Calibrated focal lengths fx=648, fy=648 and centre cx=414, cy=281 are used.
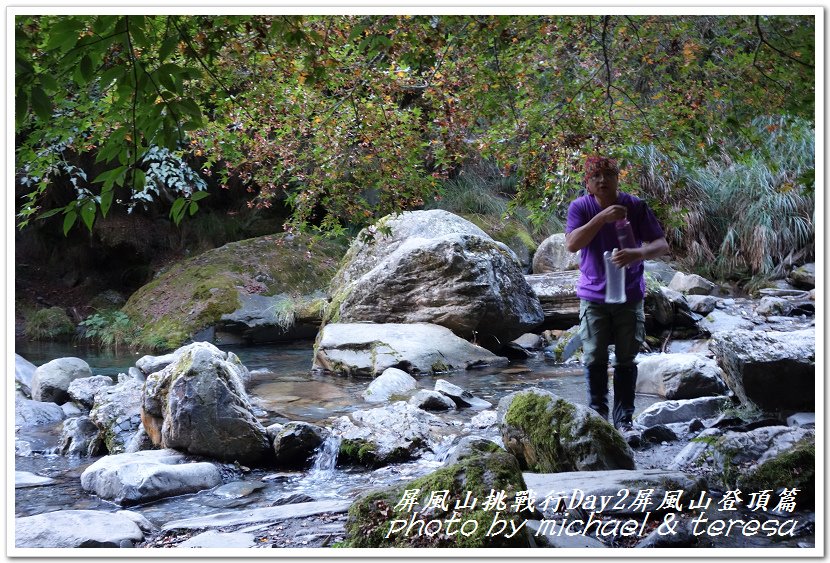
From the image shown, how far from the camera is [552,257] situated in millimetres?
7898

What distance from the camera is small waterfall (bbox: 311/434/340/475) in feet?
9.94

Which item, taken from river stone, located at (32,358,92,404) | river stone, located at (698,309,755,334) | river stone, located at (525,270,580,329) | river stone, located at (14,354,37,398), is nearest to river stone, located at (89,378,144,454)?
river stone, located at (32,358,92,404)

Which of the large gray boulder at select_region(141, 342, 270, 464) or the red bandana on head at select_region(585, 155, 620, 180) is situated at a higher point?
the red bandana on head at select_region(585, 155, 620, 180)

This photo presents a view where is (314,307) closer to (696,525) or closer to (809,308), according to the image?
(809,308)

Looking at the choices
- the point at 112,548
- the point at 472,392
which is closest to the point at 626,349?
the point at 472,392

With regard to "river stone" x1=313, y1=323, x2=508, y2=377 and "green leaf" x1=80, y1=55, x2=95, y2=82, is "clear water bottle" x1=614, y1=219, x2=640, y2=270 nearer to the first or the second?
"green leaf" x1=80, y1=55, x2=95, y2=82

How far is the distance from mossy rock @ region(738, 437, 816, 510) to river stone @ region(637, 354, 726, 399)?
1.85 m

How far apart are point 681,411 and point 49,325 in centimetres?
389

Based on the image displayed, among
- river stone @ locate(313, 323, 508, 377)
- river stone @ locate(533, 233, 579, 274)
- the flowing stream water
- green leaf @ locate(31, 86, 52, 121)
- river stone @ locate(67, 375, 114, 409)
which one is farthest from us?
river stone @ locate(533, 233, 579, 274)

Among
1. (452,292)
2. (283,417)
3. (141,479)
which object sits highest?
(452,292)

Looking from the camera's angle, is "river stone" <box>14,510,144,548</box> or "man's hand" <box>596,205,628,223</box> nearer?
"river stone" <box>14,510,144,548</box>

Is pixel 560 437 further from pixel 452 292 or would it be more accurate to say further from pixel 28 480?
pixel 452 292

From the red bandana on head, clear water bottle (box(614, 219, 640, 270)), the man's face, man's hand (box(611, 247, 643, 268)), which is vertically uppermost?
the red bandana on head

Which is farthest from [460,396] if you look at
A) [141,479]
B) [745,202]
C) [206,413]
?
[745,202]
